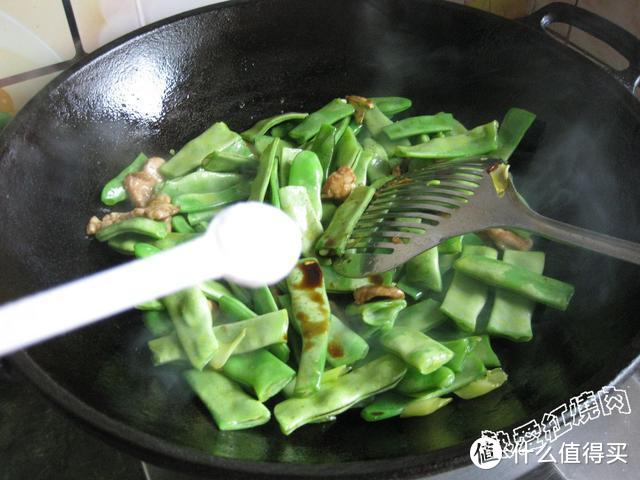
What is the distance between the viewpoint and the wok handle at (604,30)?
1.77 meters

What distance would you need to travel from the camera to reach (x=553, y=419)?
1.12m

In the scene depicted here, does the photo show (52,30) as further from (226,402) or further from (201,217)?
(226,402)

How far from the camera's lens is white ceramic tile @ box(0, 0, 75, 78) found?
1792mm

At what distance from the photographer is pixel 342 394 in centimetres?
137

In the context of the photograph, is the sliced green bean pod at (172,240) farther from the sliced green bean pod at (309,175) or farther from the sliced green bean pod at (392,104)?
the sliced green bean pod at (392,104)

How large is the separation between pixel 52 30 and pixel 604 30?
1.64 m

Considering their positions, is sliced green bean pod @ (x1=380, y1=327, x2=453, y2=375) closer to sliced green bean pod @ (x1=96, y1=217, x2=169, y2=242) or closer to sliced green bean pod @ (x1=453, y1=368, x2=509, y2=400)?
sliced green bean pod @ (x1=453, y1=368, x2=509, y2=400)

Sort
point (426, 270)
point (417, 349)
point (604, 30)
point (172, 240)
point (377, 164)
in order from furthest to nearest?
point (377, 164) → point (604, 30) → point (172, 240) → point (426, 270) → point (417, 349)

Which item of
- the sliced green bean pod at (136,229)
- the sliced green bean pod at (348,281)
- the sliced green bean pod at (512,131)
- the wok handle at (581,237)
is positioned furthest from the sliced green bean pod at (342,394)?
the sliced green bean pod at (512,131)

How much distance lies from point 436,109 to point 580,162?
522 millimetres

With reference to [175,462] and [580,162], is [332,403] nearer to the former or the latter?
[175,462]

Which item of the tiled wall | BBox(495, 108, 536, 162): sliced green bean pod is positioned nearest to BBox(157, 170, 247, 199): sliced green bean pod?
the tiled wall

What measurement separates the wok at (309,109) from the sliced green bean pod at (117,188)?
0.04m

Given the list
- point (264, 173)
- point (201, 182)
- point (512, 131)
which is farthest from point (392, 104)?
point (201, 182)
